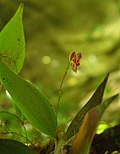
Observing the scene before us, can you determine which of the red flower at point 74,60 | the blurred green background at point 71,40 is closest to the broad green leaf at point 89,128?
the red flower at point 74,60

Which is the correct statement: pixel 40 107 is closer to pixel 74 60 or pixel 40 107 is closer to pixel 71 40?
pixel 74 60

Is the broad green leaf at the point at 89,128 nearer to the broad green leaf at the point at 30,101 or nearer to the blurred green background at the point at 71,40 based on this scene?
the broad green leaf at the point at 30,101

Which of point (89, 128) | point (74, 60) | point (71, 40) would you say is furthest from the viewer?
point (71, 40)

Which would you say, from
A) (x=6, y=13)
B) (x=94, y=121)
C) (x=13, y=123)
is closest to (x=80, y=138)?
(x=94, y=121)

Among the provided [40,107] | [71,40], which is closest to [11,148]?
[40,107]

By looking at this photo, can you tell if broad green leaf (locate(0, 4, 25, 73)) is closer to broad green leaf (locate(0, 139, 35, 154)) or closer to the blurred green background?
broad green leaf (locate(0, 139, 35, 154))

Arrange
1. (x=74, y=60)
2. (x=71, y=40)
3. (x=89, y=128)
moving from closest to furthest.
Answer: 1. (x=89, y=128)
2. (x=74, y=60)
3. (x=71, y=40)

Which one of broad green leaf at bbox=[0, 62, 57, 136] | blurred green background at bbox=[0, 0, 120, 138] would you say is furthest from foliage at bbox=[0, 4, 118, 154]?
blurred green background at bbox=[0, 0, 120, 138]
